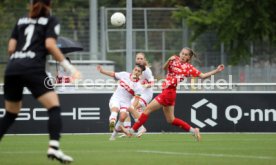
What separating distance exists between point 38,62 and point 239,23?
2350 centimetres

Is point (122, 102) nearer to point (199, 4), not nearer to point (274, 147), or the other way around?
point (274, 147)

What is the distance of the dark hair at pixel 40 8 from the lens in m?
12.0

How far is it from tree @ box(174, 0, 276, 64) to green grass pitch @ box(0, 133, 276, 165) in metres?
13.2

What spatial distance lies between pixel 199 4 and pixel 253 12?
23.7ft

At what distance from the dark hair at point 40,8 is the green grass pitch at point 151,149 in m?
2.14

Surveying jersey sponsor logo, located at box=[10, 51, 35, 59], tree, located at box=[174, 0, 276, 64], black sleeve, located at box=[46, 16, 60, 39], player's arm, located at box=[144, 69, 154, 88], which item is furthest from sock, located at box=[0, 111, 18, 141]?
tree, located at box=[174, 0, 276, 64]

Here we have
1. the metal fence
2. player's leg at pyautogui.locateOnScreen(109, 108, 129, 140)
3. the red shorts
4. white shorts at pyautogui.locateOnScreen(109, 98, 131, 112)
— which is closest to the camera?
the red shorts

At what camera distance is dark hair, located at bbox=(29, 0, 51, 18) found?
39.3 ft

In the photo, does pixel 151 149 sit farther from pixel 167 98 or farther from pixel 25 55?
pixel 25 55

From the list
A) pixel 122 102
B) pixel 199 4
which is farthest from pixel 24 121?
pixel 199 4

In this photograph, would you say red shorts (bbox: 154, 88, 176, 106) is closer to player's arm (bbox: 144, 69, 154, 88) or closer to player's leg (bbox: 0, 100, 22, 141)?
player's arm (bbox: 144, 69, 154, 88)

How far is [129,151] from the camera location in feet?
50.5

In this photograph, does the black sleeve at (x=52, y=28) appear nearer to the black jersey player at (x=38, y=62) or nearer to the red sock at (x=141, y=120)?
the black jersey player at (x=38, y=62)

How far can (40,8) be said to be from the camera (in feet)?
39.3
